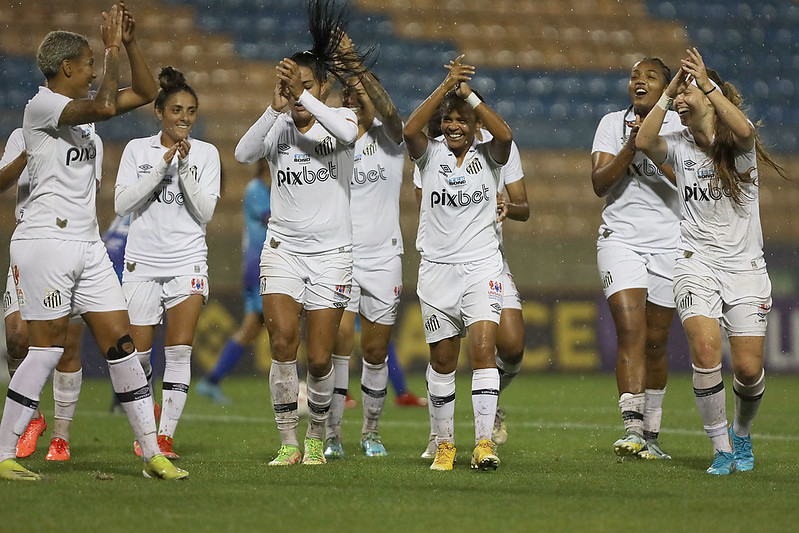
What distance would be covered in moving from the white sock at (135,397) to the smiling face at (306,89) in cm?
165

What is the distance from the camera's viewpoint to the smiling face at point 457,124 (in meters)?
6.45

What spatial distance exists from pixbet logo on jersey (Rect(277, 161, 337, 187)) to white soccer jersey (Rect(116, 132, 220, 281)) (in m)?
0.64

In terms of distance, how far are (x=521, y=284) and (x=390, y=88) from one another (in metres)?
3.04

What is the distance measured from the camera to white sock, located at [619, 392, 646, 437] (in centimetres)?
702

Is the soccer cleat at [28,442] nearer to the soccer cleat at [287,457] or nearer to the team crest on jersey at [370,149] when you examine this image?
the soccer cleat at [287,457]

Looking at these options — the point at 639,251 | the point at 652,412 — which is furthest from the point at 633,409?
the point at 639,251

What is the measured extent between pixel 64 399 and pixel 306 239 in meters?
1.74

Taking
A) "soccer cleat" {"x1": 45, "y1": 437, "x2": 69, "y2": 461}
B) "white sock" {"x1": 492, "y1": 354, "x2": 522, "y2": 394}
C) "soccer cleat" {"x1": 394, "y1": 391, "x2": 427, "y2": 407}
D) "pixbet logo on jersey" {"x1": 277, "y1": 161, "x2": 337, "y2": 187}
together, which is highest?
"pixbet logo on jersey" {"x1": 277, "y1": 161, "x2": 337, "y2": 187}

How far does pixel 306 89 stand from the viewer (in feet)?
21.3

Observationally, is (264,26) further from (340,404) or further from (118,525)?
(118,525)

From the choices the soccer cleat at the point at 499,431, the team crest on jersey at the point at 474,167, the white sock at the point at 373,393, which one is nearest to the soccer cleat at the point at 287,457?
the white sock at the point at 373,393

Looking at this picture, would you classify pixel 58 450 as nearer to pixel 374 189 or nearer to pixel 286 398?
pixel 286 398

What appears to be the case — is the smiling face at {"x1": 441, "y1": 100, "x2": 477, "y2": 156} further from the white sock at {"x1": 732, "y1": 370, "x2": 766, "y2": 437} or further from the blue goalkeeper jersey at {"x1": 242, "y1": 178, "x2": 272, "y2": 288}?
the blue goalkeeper jersey at {"x1": 242, "y1": 178, "x2": 272, "y2": 288}

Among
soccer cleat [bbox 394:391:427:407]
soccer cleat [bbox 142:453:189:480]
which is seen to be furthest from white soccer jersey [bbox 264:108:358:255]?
soccer cleat [bbox 394:391:427:407]
